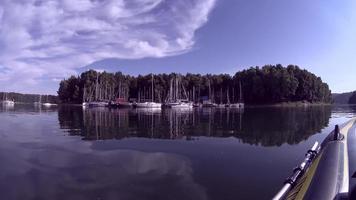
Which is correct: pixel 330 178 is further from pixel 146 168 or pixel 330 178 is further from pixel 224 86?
pixel 224 86

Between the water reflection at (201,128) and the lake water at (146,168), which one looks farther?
the water reflection at (201,128)

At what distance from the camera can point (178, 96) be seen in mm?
130875

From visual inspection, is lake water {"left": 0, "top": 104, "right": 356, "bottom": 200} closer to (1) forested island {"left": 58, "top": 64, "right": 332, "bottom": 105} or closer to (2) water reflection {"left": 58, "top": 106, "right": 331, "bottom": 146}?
(2) water reflection {"left": 58, "top": 106, "right": 331, "bottom": 146}

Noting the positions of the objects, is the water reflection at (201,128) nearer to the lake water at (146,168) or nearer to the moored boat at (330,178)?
the lake water at (146,168)

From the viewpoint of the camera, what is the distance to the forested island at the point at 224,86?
474 ft

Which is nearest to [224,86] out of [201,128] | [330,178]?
[201,128]

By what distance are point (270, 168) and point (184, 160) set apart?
3542 mm

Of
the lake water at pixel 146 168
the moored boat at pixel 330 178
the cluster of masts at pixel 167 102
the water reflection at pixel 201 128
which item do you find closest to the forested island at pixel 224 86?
the cluster of masts at pixel 167 102

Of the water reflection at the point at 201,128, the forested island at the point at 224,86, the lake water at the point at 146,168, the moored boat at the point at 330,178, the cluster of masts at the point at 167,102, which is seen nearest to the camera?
the moored boat at the point at 330,178

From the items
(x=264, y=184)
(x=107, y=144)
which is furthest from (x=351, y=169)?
(x=107, y=144)

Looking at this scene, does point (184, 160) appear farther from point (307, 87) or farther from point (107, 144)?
point (307, 87)

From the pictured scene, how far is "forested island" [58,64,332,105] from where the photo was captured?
144625 millimetres

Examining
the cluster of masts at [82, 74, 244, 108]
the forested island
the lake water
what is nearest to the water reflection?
the lake water

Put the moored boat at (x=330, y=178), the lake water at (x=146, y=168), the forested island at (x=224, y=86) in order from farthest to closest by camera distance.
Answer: the forested island at (x=224, y=86), the lake water at (x=146, y=168), the moored boat at (x=330, y=178)
